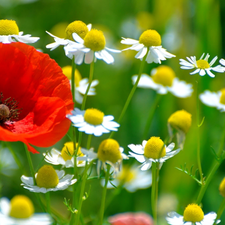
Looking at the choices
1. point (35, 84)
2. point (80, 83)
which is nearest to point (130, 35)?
point (80, 83)

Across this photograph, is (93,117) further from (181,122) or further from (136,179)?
(136,179)

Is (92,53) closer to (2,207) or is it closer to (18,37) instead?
(18,37)

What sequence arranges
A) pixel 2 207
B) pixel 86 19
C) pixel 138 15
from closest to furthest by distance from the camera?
1. pixel 2 207
2. pixel 138 15
3. pixel 86 19

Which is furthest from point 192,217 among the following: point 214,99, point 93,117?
point 214,99

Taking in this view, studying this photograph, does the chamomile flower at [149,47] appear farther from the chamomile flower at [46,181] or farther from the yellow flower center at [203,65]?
the chamomile flower at [46,181]

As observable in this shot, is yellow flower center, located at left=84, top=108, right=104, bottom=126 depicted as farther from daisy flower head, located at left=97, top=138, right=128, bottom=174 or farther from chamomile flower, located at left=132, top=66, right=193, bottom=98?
chamomile flower, located at left=132, top=66, right=193, bottom=98

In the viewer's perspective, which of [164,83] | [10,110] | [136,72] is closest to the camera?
[10,110]
